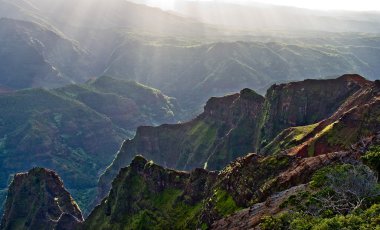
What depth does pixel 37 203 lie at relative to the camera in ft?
600

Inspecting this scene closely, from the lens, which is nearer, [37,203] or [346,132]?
[346,132]

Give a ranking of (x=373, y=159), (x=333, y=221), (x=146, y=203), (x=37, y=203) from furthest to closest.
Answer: (x=37, y=203), (x=146, y=203), (x=373, y=159), (x=333, y=221)

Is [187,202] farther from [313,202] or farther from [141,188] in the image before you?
[313,202]

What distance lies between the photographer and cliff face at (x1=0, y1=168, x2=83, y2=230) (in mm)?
180625

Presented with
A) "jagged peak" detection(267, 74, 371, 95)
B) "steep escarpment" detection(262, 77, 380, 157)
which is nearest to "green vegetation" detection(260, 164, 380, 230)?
"steep escarpment" detection(262, 77, 380, 157)

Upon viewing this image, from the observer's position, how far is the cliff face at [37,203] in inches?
7111

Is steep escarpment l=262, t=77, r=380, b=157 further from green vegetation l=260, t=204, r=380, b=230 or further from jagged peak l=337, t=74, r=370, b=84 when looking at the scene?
green vegetation l=260, t=204, r=380, b=230

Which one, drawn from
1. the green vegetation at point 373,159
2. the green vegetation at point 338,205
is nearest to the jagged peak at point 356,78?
the green vegetation at point 373,159

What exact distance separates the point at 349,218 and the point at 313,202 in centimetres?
784

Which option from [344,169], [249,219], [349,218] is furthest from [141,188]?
[349,218]

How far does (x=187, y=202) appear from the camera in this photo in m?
116

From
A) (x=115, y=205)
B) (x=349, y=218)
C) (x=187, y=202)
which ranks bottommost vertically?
(x=115, y=205)

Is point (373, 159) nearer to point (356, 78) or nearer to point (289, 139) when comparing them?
point (289, 139)

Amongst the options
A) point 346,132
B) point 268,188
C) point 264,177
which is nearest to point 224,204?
point 264,177
